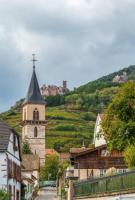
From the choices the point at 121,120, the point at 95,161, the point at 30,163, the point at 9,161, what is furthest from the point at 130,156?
the point at 30,163

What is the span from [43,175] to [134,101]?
99982mm

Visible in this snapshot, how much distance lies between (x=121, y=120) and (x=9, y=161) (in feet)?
34.2

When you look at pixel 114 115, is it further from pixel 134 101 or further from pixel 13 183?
pixel 13 183

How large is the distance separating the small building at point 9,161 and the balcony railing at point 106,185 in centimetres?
717

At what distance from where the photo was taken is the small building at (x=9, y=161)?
185ft

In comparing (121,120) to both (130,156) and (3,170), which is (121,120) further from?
(3,170)

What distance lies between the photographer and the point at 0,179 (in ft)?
184

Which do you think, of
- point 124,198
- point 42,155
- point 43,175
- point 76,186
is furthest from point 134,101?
point 42,155

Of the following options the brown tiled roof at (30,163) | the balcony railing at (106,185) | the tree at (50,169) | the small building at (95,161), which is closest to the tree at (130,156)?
the balcony railing at (106,185)

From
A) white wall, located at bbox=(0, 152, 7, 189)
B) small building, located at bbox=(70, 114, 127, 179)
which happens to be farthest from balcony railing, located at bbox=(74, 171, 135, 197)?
small building, located at bbox=(70, 114, 127, 179)

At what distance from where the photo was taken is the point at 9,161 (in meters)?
58.8

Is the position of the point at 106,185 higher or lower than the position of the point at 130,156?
lower

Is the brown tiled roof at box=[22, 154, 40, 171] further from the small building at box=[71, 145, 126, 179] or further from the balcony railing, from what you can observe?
the balcony railing

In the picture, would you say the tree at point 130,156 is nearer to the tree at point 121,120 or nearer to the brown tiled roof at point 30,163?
the tree at point 121,120
